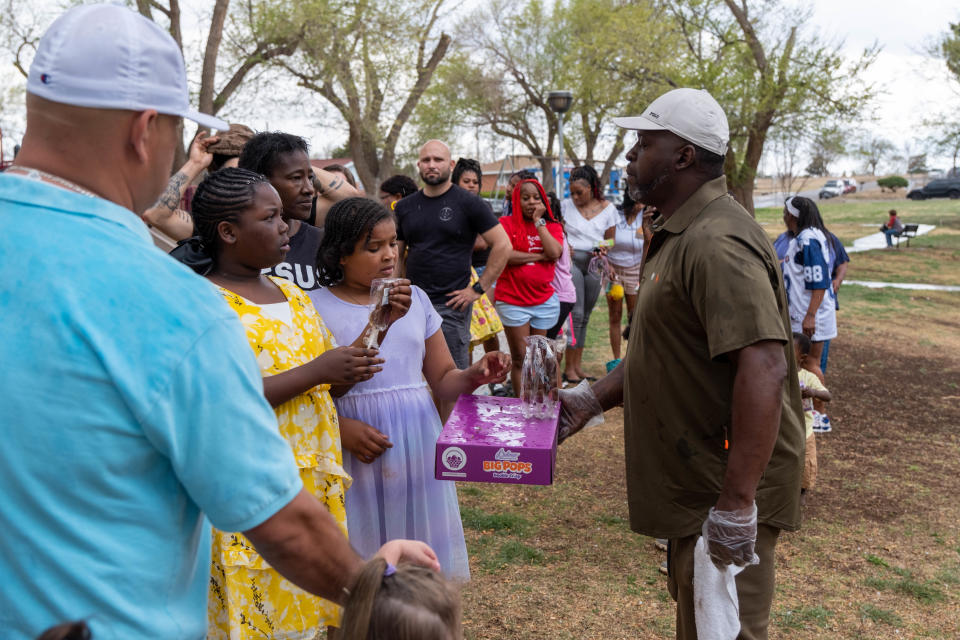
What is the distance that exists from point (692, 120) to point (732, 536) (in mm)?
1329

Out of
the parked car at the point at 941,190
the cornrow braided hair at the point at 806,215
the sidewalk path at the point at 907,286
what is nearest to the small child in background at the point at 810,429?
the cornrow braided hair at the point at 806,215

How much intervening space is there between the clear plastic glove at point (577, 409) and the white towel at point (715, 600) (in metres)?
0.79

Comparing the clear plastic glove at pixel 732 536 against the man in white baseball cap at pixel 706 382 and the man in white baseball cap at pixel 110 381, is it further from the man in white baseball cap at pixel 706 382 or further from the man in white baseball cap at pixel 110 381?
the man in white baseball cap at pixel 110 381

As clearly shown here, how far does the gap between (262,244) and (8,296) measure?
1.55 meters

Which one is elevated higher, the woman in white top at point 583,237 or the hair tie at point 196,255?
the hair tie at point 196,255

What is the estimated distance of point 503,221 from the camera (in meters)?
7.82

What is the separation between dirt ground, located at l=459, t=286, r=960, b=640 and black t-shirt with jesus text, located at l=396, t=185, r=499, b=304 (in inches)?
59.8

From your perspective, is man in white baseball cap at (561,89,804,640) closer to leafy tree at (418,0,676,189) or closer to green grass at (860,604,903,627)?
green grass at (860,604,903,627)

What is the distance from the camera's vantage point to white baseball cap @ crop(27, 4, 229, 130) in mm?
1241

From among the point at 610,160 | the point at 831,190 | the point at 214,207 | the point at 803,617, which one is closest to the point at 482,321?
the point at 803,617

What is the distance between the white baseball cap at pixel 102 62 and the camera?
124cm

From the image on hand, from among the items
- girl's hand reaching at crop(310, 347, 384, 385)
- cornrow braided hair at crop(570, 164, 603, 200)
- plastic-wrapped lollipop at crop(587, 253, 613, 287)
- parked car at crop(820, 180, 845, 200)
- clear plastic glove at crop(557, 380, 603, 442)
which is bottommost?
parked car at crop(820, 180, 845, 200)

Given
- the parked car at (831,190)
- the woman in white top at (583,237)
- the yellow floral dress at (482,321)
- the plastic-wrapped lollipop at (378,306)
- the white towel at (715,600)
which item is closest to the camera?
the white towel at (715,600)

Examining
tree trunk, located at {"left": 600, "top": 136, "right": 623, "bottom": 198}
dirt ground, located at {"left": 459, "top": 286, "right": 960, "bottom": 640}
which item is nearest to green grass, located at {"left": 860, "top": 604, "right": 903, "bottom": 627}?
dirt ground, located at {"left": 459, "top": 286, "right": 960, "bottom": 640}
